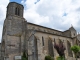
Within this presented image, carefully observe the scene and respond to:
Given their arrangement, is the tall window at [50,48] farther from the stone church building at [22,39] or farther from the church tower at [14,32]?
the church tower at [14,32]

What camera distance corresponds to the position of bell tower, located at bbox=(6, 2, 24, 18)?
36459 mm

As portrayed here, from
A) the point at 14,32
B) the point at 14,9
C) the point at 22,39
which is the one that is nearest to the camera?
the point at 22,39

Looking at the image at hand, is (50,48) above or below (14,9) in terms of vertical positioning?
below

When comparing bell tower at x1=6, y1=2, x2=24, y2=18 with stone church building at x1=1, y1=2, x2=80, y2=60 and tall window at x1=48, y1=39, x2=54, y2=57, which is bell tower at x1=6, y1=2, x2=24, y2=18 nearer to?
stone church building at x1=1, y1=2, x2=80, y2=60

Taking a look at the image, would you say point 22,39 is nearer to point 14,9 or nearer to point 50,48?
point 50,48

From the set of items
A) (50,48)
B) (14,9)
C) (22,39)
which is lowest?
(50,48)

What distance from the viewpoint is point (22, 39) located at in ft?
113

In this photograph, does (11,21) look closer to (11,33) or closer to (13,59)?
(11,33)

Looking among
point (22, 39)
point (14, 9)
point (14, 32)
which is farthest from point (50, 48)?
point (14, 9)

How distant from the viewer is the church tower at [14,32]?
31969 millimetres

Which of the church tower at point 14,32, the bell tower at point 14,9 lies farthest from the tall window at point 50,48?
the bell tower at point 14,9

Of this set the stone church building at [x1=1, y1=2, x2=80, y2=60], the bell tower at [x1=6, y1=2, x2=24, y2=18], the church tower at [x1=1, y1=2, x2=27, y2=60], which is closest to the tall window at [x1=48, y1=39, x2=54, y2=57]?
the stone church building at [x1=1, y1=2, x2=80, y2=60]

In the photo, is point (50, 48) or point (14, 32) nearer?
point (50, 48)

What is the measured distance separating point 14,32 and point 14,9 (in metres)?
8.19
